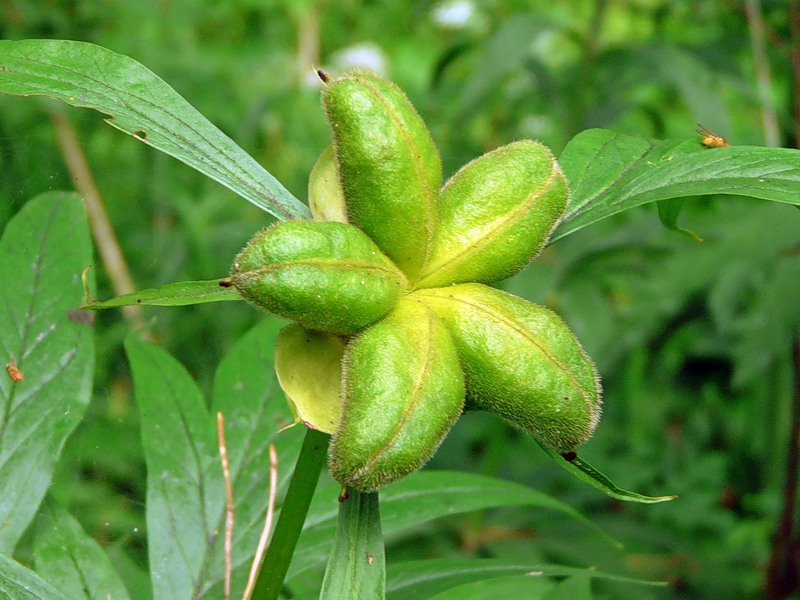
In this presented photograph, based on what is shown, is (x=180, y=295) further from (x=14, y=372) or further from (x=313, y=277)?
(x=14, y=372)

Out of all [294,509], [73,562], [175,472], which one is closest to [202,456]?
[175,472]

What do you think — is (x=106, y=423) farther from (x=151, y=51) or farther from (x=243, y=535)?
(x=243, y=535)

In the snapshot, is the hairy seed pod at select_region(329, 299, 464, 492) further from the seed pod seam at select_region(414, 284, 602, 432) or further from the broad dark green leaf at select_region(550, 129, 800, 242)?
the broad dark green leaf at select_region(550, 129, 800, 242)

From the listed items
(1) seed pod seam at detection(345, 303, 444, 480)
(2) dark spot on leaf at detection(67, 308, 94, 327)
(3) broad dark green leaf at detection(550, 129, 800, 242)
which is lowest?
(1) seed pod seam at detection(345, 303, 444, 480)

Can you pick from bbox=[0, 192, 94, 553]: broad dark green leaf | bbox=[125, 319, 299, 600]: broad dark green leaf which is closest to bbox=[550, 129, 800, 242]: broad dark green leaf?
bbox=[125, 319, 299, 600]: broad dark green leaf

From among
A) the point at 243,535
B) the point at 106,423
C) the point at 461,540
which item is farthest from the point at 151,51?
the point at 243,535

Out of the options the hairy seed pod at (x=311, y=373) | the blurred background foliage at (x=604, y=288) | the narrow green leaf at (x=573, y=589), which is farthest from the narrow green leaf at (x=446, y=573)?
the blurred background foliage at (x=604, y=288)
